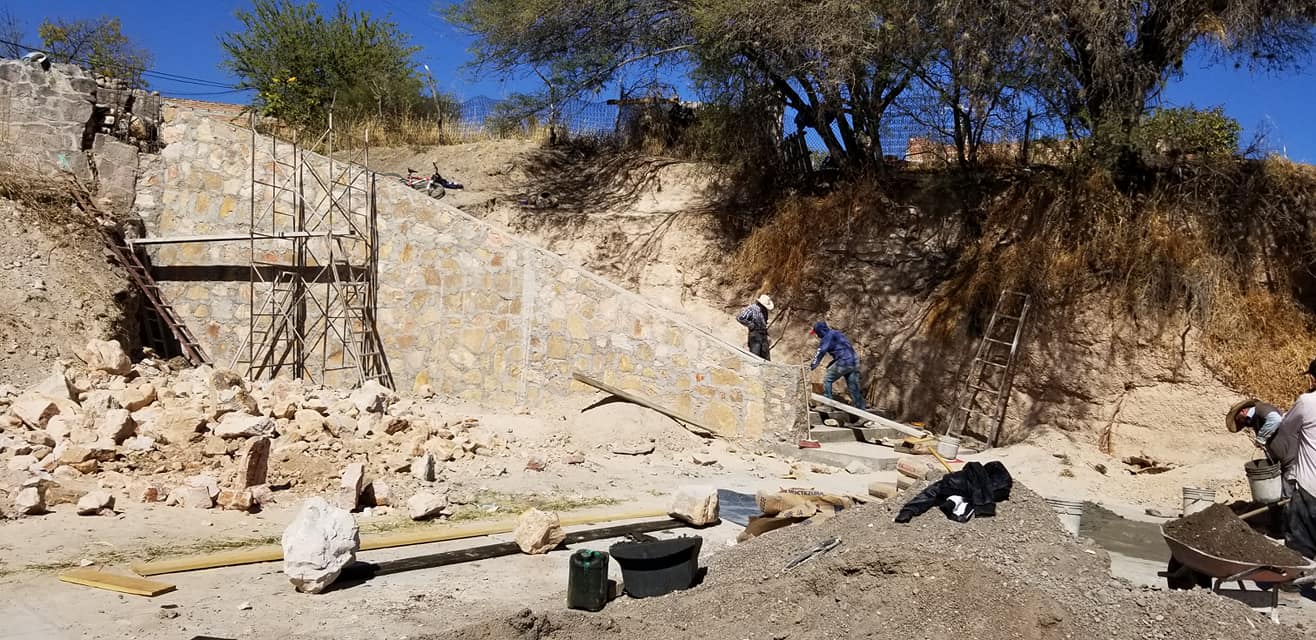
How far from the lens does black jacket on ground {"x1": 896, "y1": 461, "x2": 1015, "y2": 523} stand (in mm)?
5977

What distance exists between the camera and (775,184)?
58.3 feet

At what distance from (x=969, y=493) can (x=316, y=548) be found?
403 centimetres

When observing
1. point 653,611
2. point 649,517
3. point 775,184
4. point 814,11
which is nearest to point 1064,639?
point 653,611

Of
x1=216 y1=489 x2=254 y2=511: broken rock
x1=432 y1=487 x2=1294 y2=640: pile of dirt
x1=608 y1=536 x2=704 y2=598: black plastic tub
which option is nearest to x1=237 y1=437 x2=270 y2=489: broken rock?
x1=216 y1=489 x2=254 y2=511: broken rock

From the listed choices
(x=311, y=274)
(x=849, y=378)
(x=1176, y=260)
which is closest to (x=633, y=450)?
(x=849, y=378)

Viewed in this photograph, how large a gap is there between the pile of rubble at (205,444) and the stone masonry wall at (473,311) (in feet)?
6.62

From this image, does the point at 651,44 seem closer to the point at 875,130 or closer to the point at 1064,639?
the point at 875,130

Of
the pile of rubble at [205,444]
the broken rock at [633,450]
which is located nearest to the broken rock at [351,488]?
the pile of rubble at [205,444]

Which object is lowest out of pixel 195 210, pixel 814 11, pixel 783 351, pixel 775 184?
pixel 783 351

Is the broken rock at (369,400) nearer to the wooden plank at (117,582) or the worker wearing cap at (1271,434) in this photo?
the wooden plank at (117,582)

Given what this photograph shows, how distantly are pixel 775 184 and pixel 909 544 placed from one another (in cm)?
1279

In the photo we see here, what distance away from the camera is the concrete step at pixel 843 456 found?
36.5 ft

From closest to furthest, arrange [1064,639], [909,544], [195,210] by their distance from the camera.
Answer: [1064,639] → [909,544] → [195,210]

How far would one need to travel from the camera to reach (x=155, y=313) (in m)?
13.1
